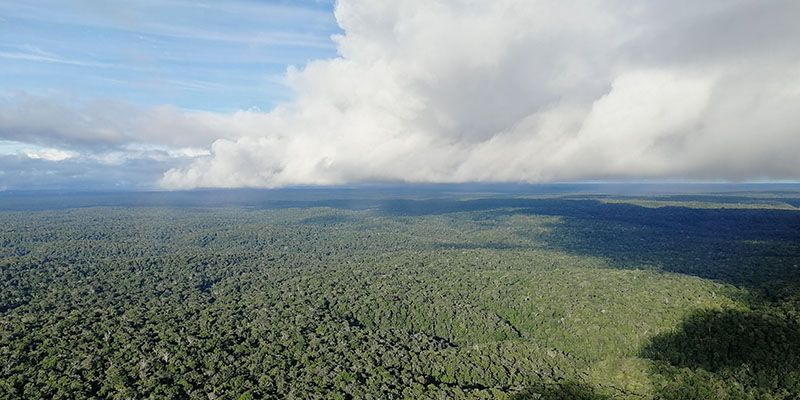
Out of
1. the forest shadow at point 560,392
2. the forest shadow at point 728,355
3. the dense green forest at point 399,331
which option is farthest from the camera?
the forest shadow at point 728,355

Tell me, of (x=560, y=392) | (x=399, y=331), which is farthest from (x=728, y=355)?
(x=399, y=331)

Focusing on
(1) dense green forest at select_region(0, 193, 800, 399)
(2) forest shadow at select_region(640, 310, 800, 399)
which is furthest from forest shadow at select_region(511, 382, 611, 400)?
(2) forest shadow at select_region(640, 310, 800, 399)

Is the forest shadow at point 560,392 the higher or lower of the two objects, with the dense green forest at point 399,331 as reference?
lower

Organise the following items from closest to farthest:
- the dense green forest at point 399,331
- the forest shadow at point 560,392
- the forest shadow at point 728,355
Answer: the forest shadow at point 560,392 → the dense green forest at point 399,331 → the forest shadow at point 728,355

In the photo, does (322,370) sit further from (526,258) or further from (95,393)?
(526,258)

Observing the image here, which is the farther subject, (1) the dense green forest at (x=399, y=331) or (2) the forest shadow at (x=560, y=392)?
(1) the dense green forest at (x=399, y=331)

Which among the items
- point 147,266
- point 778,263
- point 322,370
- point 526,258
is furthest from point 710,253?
point 147,266

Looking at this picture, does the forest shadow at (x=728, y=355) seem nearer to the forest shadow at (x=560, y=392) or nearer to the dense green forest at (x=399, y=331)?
the dense green forest at (x=399, y=331)

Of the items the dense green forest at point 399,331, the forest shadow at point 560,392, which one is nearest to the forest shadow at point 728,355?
the dense green forest at point 399,331
